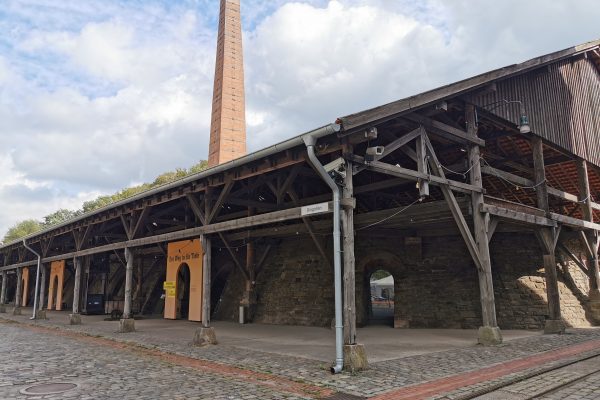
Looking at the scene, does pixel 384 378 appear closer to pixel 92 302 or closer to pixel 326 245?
pixel 326 245

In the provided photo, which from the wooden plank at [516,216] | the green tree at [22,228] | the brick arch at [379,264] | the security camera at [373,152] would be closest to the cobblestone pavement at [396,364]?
the wooden plank at [516,216]

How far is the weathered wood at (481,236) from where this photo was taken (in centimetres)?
979

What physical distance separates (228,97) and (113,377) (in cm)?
3622

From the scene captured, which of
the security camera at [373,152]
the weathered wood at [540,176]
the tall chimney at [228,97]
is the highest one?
the tall chimney at [228,97]

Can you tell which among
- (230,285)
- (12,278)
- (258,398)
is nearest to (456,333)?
(258,398)

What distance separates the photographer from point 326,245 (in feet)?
49.3

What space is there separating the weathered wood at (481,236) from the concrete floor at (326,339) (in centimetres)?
89

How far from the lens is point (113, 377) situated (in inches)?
271

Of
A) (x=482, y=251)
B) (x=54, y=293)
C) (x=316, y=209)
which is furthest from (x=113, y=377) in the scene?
(x=54, y=293)

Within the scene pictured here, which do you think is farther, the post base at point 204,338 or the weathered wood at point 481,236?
the post base at point 204,338

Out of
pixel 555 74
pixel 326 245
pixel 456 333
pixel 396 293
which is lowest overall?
pixel 456 333

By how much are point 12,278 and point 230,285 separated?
28.9m

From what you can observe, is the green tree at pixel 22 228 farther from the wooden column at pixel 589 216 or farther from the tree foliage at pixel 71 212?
the wooden column at pixel 589 216

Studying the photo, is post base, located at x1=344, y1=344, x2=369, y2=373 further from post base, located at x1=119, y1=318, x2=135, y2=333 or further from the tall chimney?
the tall chimney
